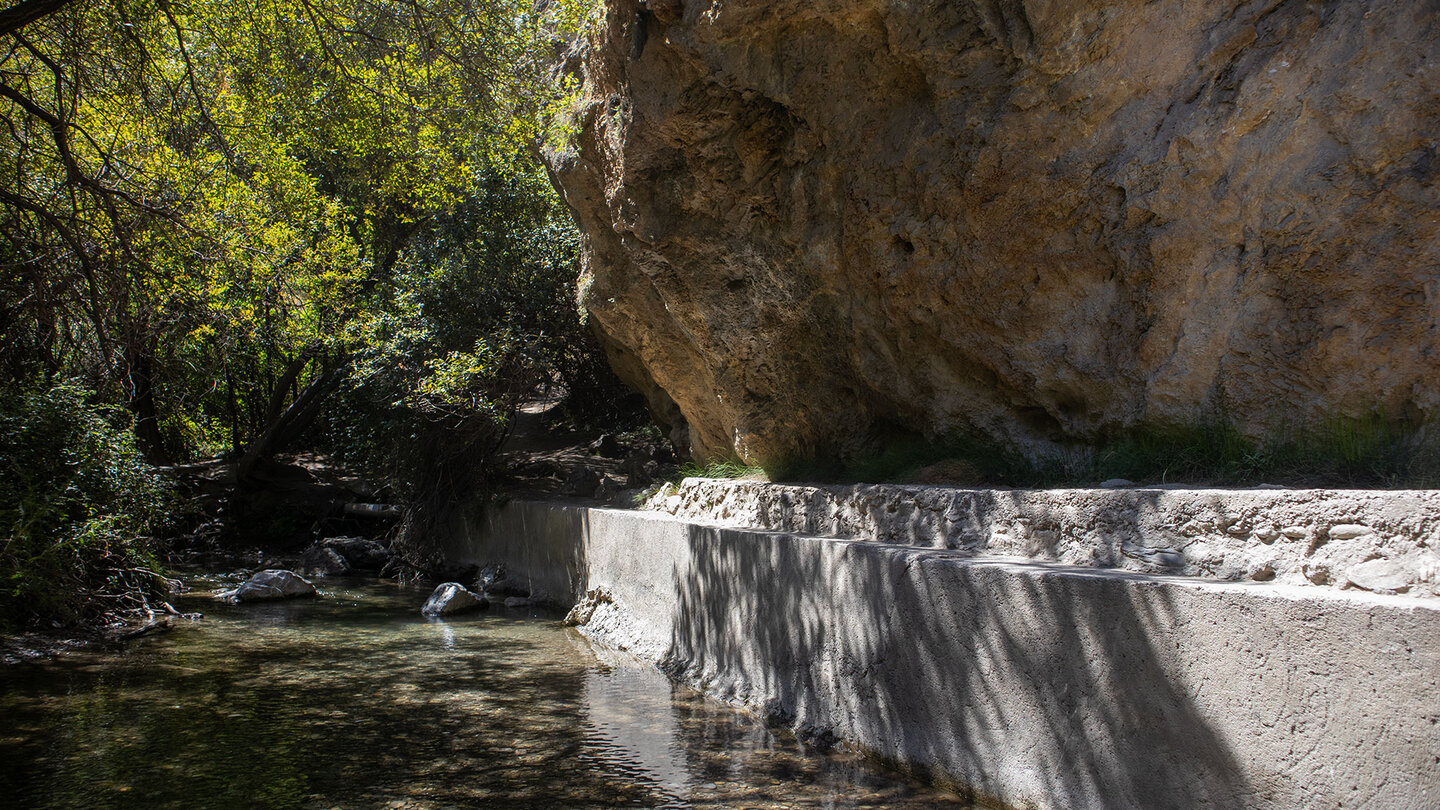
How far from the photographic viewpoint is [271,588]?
430 inches

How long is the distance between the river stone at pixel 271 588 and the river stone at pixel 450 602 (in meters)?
1.80

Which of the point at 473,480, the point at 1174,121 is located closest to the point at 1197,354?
the point at 1174,121

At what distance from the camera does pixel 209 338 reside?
32.5 feet

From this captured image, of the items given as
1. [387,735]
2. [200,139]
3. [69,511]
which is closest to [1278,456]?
[387,735]

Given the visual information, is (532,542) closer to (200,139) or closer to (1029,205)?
(200,139)

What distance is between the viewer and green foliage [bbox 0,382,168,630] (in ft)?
24.8

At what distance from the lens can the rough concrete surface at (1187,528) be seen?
3.03 meters

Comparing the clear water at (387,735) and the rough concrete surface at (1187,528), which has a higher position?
the rough concrete surface at (1187,528)

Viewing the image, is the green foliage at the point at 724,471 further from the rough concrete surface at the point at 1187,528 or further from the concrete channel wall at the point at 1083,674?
the rough concrete surface at the point at 1187,528

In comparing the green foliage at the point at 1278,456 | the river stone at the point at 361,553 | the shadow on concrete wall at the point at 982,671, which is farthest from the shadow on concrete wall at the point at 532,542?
the green foliage at the point at 1278,456

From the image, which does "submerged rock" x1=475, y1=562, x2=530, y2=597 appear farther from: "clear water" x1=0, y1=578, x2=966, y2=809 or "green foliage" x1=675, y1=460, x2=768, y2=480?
"clear water" x1=0, y1=578, x2=966, y2=809

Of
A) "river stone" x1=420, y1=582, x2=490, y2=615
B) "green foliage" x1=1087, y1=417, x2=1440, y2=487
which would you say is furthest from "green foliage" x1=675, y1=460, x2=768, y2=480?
"green foliage" x1=1087, y1=417, x2=1440, y2=487

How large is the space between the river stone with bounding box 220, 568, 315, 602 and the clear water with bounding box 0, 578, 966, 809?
2.50 metres

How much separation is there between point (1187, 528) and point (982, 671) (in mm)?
1048
